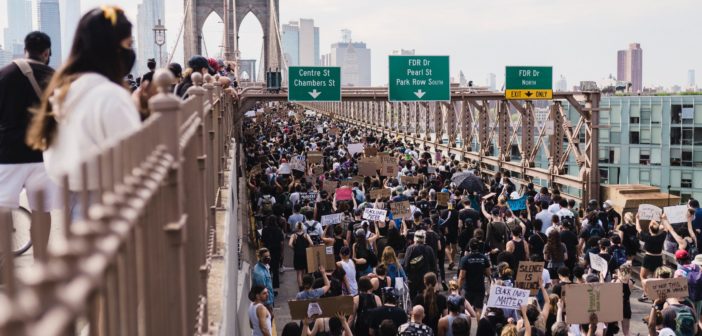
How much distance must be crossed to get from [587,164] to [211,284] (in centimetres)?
1849

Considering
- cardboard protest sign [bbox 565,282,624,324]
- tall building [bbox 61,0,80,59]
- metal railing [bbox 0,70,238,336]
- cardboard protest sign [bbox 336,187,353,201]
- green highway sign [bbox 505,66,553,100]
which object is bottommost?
cardboard protest sign [bbox 565,282,624,324]

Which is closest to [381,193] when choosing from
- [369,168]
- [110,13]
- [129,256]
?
[369,168]

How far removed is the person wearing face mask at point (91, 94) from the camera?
2.73 meters

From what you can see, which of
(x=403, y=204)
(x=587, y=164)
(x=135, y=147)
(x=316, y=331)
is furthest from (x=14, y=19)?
(x=135, y=147)

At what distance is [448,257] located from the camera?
1522 centimetres

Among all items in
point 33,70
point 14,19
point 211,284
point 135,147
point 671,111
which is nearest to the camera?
point 135,147

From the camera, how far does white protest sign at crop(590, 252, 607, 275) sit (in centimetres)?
1019

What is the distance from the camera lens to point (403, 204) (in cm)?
1314

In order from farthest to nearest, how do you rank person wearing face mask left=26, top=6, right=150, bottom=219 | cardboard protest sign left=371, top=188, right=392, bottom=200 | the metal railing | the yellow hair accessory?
cardboard protest sign left=371, top=188, right=392, bottom=200
the yellow hair accessory
person wearing face mask left=26, top=6, right=150, bottom=219
the metal railing

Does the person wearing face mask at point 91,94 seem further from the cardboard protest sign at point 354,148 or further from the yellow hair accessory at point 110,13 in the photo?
the cardboard protest sign at point 354,148

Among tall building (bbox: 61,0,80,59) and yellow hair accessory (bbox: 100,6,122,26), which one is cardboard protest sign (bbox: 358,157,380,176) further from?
yellow hair accessory (bbox: 100,6,122,26)

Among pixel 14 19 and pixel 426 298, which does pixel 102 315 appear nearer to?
pixel 426 298

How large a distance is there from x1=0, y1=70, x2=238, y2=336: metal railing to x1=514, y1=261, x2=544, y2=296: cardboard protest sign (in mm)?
5994

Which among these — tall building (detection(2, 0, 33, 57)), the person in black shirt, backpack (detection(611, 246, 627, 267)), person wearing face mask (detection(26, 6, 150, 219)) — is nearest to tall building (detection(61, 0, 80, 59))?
person wearing face mask (detection(26, 6, 150, 219))
